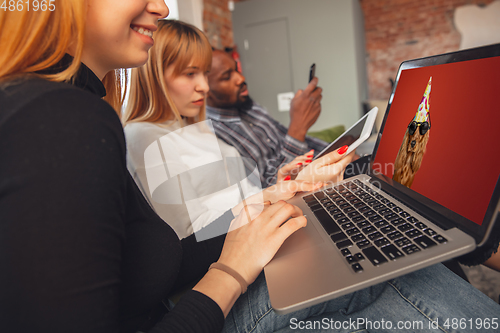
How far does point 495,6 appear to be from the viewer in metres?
3.77

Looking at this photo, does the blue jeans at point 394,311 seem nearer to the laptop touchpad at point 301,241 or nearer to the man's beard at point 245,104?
the laptop touchpad at point 301,241

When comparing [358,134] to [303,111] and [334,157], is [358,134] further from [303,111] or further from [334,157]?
[303,111]

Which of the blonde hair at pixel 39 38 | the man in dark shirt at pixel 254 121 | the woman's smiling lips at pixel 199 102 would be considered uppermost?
the blonde hair at pixel 39 38

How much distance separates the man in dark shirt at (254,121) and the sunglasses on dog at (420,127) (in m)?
0.78

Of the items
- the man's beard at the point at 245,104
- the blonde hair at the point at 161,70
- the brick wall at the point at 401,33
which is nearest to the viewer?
the blonde hair at the point at 161,70

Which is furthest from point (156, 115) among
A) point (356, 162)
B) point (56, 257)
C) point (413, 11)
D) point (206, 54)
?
point (413, 11)

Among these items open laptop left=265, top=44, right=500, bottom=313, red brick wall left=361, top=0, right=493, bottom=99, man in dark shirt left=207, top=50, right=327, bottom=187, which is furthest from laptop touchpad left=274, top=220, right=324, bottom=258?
red brick wall left=361, top=0, right=493, bottom=99

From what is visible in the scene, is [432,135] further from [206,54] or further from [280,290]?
[206,54]

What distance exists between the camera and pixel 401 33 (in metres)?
4.13

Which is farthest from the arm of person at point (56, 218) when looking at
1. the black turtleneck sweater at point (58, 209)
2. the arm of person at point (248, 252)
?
the arm of person at point (248, 252)

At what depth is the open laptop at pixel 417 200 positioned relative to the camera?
1.24 ft

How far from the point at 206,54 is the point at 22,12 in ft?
2.78

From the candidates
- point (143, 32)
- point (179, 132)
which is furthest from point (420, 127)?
point (179, 132)

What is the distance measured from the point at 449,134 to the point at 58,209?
588 mm
